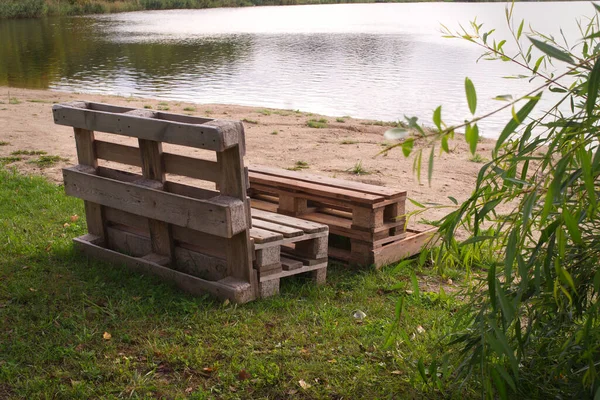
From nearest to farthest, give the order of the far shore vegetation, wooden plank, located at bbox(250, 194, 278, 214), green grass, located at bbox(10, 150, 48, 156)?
wooden plank, located at bbox(250, 194, 278, 214) → green grass, located at bbox(10, 150, 48, 156) → the far shore vegetation

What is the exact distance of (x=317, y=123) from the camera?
1370 cm

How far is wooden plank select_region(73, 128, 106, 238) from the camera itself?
18.0ft

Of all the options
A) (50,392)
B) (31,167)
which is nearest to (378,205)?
(50,392)

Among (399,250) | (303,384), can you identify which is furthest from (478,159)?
(303,384)

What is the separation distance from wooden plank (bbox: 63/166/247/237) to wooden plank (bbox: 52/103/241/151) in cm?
38

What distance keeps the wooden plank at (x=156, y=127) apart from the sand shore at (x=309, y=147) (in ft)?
11.7

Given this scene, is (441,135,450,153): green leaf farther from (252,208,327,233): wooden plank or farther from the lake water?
the lake water

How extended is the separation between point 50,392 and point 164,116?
7.15ft

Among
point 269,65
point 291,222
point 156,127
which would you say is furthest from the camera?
point 269,65

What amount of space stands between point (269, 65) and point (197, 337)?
25.3 m

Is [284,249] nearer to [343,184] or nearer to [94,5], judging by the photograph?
[343,184]

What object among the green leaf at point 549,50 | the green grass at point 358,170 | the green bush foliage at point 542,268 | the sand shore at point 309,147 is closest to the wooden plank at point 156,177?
the green bush foliage at point 542,268

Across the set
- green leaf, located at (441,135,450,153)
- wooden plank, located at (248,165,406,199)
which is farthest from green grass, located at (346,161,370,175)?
green leaf, located at (441,135,450,153)

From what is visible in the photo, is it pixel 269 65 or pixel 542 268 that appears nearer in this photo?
pixel 542 268
